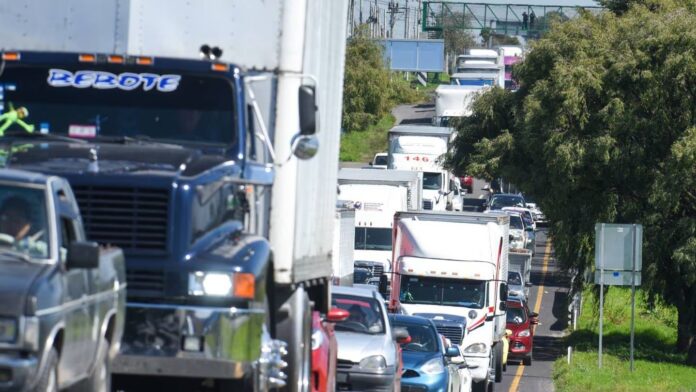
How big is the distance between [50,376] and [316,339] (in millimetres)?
5757

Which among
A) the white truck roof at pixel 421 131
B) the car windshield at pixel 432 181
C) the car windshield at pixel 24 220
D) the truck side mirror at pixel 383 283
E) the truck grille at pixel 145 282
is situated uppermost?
the white truck roof at pixel 421 131

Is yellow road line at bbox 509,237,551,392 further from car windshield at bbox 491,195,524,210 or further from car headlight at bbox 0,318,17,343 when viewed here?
car headlight at bbox 0,318,17,343

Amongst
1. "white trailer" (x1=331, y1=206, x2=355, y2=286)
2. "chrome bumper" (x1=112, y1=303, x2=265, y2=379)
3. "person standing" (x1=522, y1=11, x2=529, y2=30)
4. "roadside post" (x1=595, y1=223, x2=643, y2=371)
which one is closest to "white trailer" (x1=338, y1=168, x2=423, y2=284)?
"white trailer" (x1=331, y1=206, x2=355, y2=286)

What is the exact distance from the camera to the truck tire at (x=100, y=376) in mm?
9000

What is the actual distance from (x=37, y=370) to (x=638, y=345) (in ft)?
101

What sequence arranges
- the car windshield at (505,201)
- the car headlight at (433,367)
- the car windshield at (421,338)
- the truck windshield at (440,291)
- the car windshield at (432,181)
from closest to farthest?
the car headlight at (433,367) < the car windshield at (421,338) < the truck windshield at (440,291) < the car windshield at (432,181) < the car windshield at (505,201)

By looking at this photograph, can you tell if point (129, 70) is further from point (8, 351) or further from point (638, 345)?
point (638, 345)

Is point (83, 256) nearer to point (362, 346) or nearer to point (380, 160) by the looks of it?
point (362, 346)

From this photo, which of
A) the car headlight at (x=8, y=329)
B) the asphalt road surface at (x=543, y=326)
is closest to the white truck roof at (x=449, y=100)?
the asphalt road surface at (x=543, y=326)

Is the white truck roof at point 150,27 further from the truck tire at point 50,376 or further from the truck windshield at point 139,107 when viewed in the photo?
the truck tire at point 50,376

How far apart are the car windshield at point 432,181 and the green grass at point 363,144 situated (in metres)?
26.3

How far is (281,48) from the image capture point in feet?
37.6

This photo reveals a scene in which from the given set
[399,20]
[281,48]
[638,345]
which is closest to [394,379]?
[281,48]

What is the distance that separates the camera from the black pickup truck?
7766 mm
